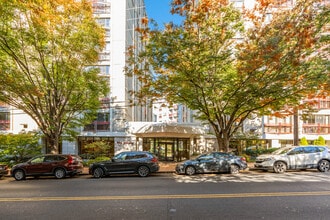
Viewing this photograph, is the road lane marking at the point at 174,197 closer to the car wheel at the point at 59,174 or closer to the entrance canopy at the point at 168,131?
the car wheel at the point at 59,174

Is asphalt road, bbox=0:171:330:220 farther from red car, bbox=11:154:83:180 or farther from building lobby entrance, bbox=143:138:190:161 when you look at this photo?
building lobby entrance, bbox=143:138:190:161

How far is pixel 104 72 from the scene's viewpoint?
90.1 ft

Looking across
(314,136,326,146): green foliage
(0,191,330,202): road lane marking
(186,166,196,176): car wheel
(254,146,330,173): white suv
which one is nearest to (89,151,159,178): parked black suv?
(186,166,196,176): car wheel

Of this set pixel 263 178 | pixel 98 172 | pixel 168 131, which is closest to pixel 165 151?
pixel 168 131

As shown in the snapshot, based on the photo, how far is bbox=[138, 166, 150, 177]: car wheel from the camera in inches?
550

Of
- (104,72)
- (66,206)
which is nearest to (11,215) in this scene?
(66,206)

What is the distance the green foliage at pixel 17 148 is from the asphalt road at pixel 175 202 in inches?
403

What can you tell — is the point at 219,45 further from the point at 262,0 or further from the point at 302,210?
the point at 302,210

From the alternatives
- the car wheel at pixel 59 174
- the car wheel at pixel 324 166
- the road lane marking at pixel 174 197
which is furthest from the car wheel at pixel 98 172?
the car wheel at pixel 324 166

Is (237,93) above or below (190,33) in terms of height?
below

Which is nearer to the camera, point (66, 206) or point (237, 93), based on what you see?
point (66, 206)

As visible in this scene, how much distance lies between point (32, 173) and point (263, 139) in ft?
76.3

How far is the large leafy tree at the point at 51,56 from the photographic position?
44.8ft

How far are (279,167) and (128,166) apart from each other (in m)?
8.78
